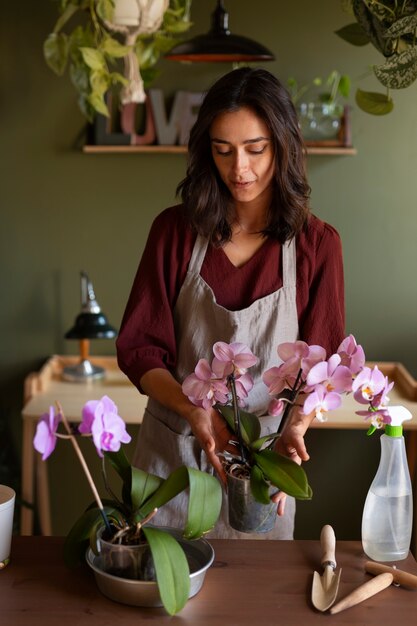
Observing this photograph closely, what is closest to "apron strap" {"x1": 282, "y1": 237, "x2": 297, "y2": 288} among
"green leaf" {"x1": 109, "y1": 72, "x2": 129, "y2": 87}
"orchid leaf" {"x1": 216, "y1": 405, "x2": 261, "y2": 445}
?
"orchid leaf" {"x1": 216, "y1": 405, "x2": 261, "y2": 445}

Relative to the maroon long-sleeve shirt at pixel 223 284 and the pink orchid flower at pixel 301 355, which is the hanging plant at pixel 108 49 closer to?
the maroon long-sleeve shirt at pixel 223 284

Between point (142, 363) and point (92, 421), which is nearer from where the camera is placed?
point (92, 421)

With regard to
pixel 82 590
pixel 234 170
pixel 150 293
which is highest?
pixel 234 170

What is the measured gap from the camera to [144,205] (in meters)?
3.38

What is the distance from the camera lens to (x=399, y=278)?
338 centimetres

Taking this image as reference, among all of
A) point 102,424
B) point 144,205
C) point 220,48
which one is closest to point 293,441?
point 102,424

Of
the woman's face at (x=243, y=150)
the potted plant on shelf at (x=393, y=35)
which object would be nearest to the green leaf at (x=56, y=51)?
the woman's face at (x=243, y=150)

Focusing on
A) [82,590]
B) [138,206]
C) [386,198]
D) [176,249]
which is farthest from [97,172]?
[82,590]

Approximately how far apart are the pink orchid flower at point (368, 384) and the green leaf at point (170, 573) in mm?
349

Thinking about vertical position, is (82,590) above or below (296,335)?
below

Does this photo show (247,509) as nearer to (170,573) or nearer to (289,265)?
(170,573)

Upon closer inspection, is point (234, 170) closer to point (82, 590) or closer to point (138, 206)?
point (82, 590)

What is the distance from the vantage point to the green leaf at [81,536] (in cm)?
140

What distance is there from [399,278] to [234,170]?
174 cm
